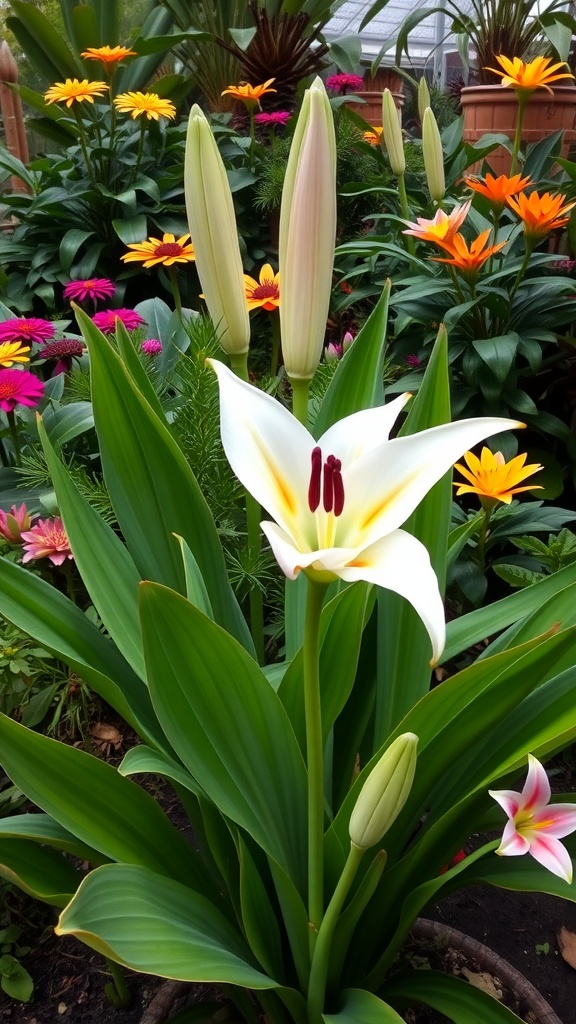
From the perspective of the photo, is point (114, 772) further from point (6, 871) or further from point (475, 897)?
point (475, 897)

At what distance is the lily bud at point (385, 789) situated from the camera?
0.36 m

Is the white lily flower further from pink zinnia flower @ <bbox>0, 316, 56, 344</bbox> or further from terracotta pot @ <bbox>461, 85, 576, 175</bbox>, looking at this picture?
terracotta pot @ <bbox>461, 85, 576, 175</bbox>

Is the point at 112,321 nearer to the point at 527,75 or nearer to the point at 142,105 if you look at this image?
the point at 527,75

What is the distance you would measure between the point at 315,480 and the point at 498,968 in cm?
57

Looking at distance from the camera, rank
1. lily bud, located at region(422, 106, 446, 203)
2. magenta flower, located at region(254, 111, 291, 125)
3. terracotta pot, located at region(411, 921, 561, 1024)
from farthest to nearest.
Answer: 1. magenta flower, located at region(254, 111, 291, 125)
2. lily bud, located at region(422, 106, 446, 203)
3. terracotta pot, located at region(411, 921, 561, 1024)

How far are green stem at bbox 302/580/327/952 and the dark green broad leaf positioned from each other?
61 mm

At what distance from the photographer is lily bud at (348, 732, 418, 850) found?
365mm

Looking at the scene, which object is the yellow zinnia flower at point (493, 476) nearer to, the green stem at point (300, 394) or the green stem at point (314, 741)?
the green stem at point (300, 394)

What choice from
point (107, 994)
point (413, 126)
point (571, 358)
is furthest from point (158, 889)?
point (413, 126)

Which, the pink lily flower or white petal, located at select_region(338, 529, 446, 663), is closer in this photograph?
white petal, located at select_region(338, 529, 446, 663)

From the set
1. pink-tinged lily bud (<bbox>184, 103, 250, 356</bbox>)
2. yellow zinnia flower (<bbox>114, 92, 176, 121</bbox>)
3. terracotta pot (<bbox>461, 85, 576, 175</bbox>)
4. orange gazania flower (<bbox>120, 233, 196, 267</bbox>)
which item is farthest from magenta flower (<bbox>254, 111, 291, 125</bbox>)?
pink-tinged lily bud (<bbox>184, 103, 250, 356</bbox>)

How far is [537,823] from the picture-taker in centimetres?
49

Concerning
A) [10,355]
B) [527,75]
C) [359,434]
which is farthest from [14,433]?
[527,75]

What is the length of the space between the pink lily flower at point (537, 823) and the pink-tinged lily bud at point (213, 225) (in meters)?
0.38
